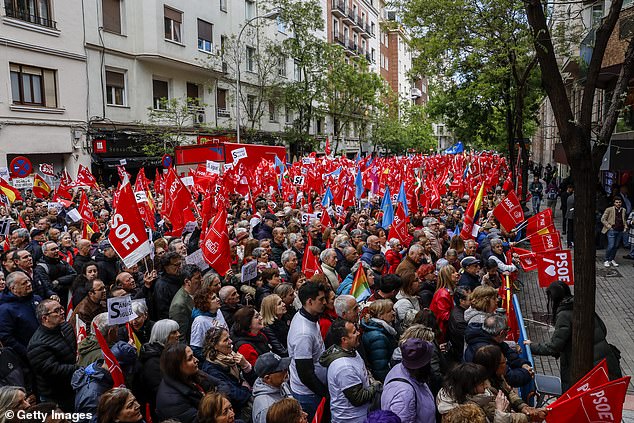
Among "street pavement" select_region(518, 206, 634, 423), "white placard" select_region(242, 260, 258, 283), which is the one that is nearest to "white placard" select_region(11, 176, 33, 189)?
"white placard" select_region(242, 260, 258, 283)

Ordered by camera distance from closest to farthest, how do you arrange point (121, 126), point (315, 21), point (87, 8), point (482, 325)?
point (482, 325) → point (87, 8) → point (121, 126) → point (315, 21)

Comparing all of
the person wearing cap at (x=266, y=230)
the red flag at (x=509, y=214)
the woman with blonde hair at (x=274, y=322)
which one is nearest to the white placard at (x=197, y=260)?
the woman with blonde hair at (x=274, y=322)

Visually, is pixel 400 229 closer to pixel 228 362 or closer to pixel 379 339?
pixel 379 339

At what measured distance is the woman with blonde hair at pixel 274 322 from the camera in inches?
197

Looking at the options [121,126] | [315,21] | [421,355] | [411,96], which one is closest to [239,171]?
[121,126]

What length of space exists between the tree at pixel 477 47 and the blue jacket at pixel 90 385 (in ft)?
37.7

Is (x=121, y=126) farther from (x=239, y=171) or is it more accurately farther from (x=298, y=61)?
(x=298, y=61)

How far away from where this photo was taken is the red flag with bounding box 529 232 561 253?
793 centimetres

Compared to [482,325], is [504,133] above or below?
above

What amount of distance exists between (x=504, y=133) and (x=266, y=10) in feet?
59.3

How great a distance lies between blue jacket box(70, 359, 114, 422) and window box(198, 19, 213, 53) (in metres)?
27.8

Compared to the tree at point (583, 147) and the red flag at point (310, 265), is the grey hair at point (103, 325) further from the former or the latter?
the tree at point (583, 147)

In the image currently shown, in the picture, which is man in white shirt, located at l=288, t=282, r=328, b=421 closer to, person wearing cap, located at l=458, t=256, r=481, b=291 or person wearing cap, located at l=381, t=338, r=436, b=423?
person wearing cap, located at l=381, t=338, r=436, b=423

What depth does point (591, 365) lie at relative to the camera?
191 inches
